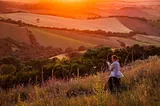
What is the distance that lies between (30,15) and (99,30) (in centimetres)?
1660

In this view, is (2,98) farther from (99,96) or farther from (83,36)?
(83,36)

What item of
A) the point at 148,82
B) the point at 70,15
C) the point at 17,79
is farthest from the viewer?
the point at 70,15

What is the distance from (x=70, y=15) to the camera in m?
73.2

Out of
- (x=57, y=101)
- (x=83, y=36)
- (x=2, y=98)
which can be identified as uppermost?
(x=57, y=101)

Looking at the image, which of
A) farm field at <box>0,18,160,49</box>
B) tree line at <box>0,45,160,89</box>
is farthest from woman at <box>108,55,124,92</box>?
farm field at <box>0,18,160,49</box>

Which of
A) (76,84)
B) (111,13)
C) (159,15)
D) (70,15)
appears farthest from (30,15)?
(76,84)

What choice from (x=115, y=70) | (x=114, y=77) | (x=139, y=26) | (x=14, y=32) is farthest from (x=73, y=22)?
(x=114, y=77)

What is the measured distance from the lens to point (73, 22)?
2534 inches

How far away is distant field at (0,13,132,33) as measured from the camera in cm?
5982

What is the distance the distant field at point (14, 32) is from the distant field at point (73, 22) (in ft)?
30.1

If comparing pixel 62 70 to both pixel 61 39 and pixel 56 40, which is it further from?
pixel 56 40

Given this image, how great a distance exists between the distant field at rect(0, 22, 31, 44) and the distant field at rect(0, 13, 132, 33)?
9168 mm

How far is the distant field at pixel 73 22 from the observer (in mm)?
59822

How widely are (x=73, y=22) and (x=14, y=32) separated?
19169 mm
